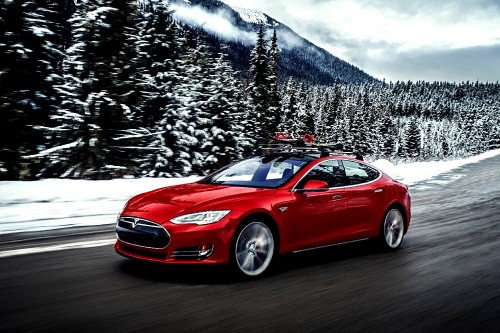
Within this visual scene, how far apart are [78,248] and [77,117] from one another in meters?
15.7

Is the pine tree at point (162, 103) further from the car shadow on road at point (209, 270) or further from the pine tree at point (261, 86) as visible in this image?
the car shadow on road at point (209, 270)

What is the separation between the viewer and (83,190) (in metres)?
11.9

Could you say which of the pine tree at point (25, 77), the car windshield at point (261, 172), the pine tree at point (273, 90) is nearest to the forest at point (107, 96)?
the pine tree at point (25, 77)

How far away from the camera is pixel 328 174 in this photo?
6770mm

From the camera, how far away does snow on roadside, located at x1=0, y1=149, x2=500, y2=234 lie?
9.20 metres

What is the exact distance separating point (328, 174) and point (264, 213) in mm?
1526

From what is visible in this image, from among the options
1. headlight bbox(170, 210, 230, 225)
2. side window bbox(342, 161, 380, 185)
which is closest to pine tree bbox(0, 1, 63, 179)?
side window bbox(342, 161, 380, 185)

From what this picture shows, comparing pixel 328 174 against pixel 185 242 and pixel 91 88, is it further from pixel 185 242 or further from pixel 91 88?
pixel 91 88

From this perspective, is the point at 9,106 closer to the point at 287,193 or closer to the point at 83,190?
the point at 83,190

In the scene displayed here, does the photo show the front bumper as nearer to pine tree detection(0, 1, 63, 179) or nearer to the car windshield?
the car windshield

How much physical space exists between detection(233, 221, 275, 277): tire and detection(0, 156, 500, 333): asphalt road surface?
0.18 metres

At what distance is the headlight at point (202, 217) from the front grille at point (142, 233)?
0.20 m

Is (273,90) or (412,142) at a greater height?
(273,90)

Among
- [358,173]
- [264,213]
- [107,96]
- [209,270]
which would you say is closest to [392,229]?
[358,173]
